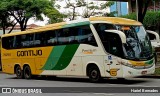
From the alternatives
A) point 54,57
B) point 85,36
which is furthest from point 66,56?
point 85,36

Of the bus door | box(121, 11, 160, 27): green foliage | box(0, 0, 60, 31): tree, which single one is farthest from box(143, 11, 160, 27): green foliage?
the bus door

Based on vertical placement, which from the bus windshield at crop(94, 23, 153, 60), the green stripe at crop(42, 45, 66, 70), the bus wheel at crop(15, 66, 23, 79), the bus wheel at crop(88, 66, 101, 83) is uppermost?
the bus windshield at crop(94, 23, 153, 60)

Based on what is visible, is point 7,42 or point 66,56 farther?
point 7,42

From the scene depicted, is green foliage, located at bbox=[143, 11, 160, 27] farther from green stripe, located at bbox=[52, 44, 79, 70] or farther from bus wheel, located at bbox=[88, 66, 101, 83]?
bus wheel, located at bbox=[88, 66, 101, 83]

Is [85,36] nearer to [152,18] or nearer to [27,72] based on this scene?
[27,72]

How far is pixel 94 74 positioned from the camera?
1781 cm

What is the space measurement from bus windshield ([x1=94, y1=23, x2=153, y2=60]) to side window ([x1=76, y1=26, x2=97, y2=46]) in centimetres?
49

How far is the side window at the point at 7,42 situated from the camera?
79.8 ft

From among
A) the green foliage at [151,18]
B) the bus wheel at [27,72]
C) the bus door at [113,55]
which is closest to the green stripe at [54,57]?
the bus wheel at [27,72]

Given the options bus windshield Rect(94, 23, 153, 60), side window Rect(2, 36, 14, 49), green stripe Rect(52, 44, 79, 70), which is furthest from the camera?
side window Rect(2, 36, 14, 49)

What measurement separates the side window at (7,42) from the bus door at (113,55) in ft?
30.0

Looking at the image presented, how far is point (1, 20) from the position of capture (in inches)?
1682

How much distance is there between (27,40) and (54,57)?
121 inches

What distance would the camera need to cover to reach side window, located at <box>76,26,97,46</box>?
57.8 feet
